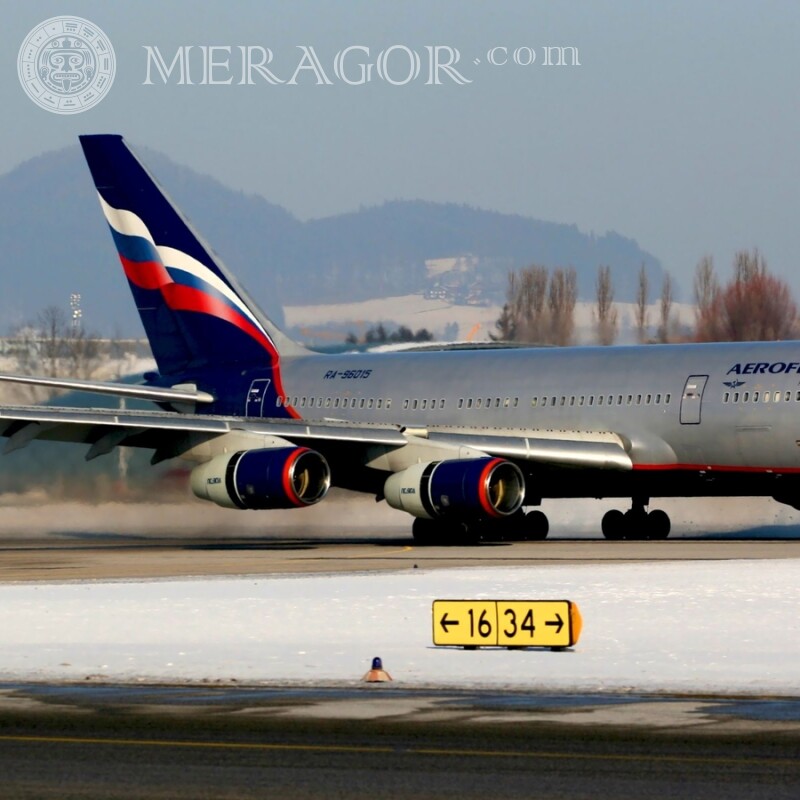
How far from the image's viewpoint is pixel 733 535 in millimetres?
38625

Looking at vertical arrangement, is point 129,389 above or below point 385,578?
above

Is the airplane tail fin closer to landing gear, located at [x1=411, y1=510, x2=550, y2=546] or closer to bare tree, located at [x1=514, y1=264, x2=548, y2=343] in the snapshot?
landing gear, located at [x1=411, y1=510, x2=550, y2=546]

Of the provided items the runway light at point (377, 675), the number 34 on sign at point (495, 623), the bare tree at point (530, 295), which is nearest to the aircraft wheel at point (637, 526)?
the bare tree at point (530, 295)

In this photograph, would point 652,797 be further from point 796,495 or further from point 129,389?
point 129,389

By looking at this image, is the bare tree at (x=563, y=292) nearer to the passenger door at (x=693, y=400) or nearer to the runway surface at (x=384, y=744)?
the passenger door at (x=693, y=400)

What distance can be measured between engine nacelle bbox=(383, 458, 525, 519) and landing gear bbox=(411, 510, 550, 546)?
1.01 metres

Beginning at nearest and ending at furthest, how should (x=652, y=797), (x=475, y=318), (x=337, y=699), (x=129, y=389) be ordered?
(x=652, y=797) < (x=337, y=699) < (x=129, y=389) < (x=475, y=318)


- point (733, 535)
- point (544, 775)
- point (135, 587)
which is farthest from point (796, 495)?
point (544, 775)

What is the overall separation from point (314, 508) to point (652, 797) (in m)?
37.0

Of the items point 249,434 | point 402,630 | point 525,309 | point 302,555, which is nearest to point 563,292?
point 525,309

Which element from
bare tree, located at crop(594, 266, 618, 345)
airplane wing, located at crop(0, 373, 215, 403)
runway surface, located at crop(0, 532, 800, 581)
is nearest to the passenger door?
runway surface, located at crop(0, 532, 800, 581)

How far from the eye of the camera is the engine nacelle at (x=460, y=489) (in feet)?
105

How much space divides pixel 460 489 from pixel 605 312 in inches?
1181

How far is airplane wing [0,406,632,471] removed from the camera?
Answer: 109 feet
